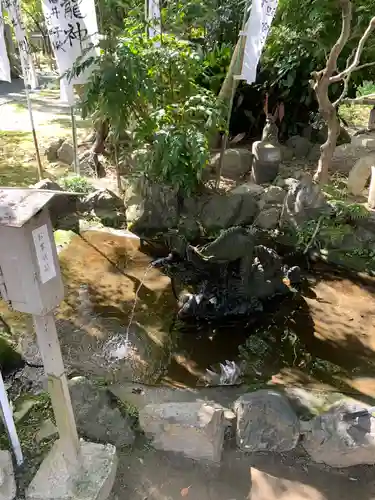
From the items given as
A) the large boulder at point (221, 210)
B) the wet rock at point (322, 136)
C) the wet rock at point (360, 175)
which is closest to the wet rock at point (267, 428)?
the large boulder at point (221, 210)

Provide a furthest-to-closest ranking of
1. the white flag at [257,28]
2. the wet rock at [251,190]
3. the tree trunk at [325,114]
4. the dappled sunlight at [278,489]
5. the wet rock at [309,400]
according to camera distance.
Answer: the wet rock at [251,190]
the tree trunk at [325,114]
the white flag at [257,28]
the wet rock at [309,400]
the dappled sunlight at [278,489]

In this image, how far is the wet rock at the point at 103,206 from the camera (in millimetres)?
7332

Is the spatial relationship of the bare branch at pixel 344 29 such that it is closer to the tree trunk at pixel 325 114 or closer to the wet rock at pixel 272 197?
the tree trunk at pixel 325 114

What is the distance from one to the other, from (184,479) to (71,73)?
543 cm

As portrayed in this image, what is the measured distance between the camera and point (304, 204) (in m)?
6.83

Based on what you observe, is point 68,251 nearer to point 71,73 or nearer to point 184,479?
point 71,73

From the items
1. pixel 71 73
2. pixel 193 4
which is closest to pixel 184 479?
pixel 71 73

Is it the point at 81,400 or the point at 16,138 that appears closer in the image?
the point at 81,400

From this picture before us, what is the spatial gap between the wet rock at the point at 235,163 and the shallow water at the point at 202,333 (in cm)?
309

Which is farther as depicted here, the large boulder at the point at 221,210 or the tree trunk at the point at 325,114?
the large boulder at the point at 221,210

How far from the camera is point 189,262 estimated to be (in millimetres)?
5852

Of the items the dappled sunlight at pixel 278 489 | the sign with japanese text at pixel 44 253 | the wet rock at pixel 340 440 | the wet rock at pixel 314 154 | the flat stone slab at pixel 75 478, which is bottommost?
the dappled sunlight at pixel 278 489

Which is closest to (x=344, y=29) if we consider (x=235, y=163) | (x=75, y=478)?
(x=235, y=163)

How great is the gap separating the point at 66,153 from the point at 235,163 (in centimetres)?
343
